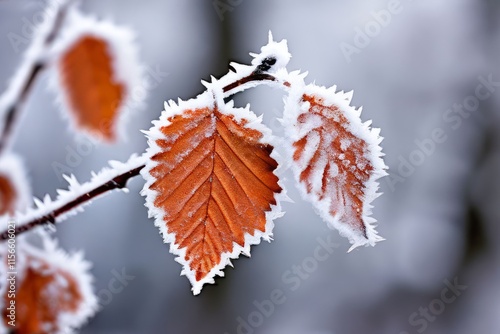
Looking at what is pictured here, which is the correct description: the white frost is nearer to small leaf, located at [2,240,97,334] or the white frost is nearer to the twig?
small leaf, located at [2,240,97,334]

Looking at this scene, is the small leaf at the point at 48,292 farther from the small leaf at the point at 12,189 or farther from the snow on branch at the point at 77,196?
the snow on branch at the point at 77,196

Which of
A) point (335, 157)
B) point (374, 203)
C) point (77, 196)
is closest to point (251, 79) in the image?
point (335, 157)

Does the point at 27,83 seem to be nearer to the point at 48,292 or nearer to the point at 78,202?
the point at 78,202

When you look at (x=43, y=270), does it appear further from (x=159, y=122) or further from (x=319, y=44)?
(x=319, y=44)

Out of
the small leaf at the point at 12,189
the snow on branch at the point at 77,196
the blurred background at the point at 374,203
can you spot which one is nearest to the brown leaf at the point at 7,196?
the small leaf at the point at 12,189

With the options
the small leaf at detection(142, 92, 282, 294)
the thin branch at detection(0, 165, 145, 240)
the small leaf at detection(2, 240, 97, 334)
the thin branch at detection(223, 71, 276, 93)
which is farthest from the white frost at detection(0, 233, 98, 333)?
the thin branch at detection(223, 71, 276, 93)

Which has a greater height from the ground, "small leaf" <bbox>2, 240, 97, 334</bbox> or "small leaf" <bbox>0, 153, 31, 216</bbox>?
"small leaf" <bbox>0, 153, 31, 216</bbox>

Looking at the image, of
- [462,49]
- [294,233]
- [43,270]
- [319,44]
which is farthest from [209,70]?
[43,270]
